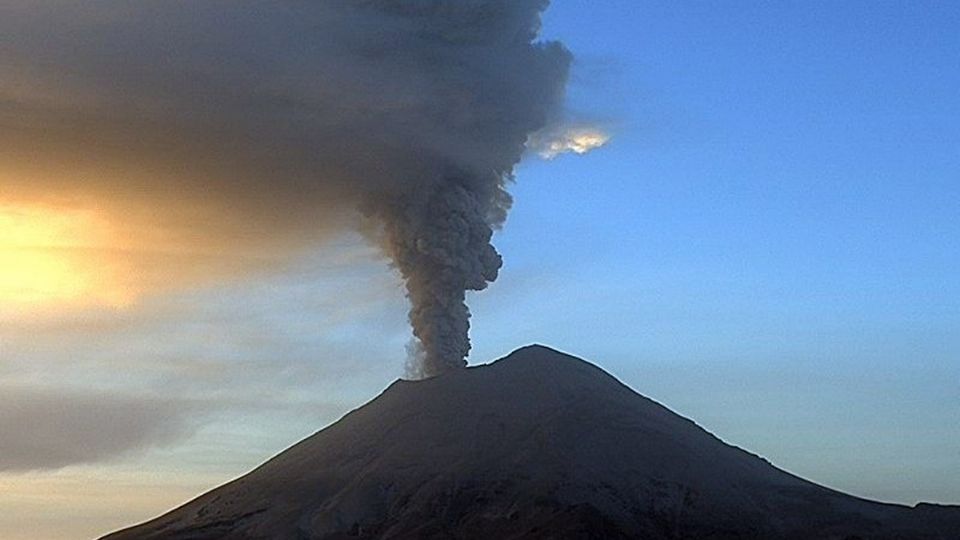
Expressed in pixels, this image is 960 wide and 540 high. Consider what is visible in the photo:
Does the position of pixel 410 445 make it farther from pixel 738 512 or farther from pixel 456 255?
pixel 738 512

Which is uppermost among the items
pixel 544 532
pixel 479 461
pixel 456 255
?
pixel 456 255

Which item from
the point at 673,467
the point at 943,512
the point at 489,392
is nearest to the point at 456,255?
the point at 489,392

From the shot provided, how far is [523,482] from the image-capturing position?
117 metres

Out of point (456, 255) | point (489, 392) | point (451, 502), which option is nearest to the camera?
point (451, 502)

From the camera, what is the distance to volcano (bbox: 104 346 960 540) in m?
112

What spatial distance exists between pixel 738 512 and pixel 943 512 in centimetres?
1588

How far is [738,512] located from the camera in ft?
372

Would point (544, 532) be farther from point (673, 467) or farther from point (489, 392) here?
point (489, 392)

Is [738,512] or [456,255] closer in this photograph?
[738,512]

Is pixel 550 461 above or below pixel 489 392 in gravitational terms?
below

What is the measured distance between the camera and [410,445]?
126 metres

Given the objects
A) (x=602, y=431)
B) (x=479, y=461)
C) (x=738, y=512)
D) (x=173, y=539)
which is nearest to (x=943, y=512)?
(x=738, y=512)

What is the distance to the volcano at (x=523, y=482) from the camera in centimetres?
11169

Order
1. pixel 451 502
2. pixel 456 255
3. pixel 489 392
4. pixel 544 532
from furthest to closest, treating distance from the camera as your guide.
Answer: pixel 489 392 → pixel 456 255 → pixel 451 502 → pixel 544 532
